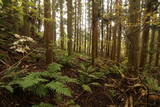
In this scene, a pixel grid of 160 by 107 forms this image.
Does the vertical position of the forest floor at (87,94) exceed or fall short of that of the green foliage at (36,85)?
it falls short

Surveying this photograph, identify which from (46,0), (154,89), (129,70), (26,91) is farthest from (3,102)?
(129,70)

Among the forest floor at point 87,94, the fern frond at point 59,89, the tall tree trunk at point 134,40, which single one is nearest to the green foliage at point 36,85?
the fern frond at point 59,89

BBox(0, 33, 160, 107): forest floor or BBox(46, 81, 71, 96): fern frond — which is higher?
BBox(46, 81, 71, 96): fern frond

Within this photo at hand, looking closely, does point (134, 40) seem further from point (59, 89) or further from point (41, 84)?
point (41, 84)

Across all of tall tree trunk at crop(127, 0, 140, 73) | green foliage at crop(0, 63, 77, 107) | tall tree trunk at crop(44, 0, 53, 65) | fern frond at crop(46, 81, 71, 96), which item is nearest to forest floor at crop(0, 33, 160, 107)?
green foliage at crop(0, 63, 77, 107)

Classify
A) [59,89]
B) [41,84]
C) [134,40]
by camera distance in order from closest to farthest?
1. [59,89]
2. [41,84]
3. [134,40]

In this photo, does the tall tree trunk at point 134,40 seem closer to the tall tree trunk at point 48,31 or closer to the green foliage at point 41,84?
the tall tree trunk at point 48,31

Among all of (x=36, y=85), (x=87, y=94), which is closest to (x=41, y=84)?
(x=36, y=85)

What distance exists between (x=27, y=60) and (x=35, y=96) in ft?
7.85

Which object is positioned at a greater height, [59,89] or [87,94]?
[59,89]

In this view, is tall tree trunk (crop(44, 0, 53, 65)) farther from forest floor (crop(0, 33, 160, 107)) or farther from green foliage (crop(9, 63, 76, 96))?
green foliage (crop(9, 63, 76, 96))

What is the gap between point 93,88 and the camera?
4.80m

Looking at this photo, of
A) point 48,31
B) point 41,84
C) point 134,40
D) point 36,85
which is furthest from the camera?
point 134,40

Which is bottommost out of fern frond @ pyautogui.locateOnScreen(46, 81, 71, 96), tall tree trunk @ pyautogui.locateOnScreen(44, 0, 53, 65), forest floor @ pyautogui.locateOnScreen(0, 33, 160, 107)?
forest floor @ pyautogui.locateOnScreen(0, 33, 160, 107)
